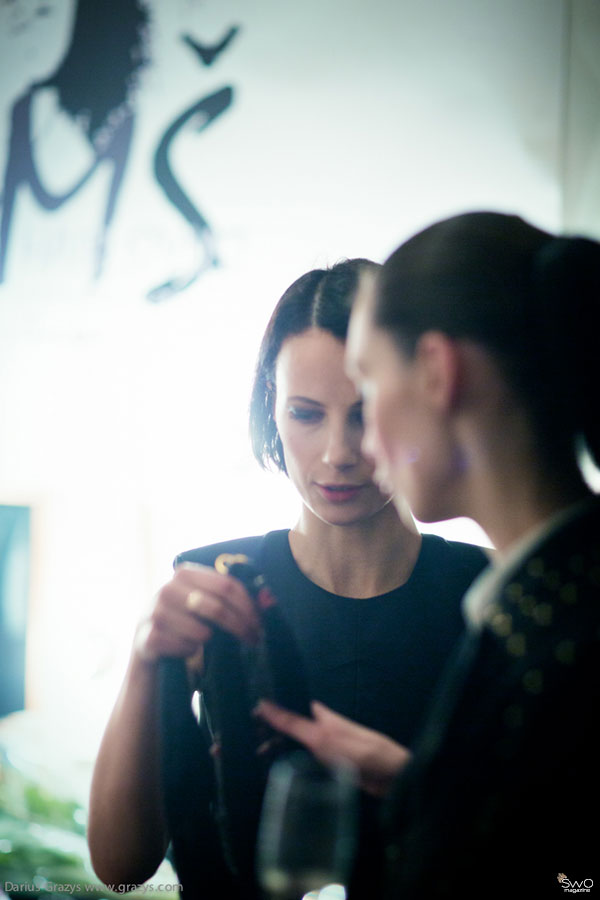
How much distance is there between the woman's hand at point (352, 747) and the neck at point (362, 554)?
0.34 m

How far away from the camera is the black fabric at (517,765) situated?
41 centimetres

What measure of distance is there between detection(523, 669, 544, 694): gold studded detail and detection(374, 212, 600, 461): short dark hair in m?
0.20

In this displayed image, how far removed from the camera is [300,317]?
98 cm

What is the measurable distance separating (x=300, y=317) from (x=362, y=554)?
1.29ft

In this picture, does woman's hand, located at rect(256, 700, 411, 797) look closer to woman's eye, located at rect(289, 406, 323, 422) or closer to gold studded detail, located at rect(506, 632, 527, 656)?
gold studded detail, located at rect(506, 632, 527, 656)

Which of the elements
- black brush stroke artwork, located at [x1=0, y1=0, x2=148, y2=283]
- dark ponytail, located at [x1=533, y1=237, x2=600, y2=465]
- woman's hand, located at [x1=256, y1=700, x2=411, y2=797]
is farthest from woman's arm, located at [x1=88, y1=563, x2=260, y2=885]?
black brush stroke artwork, located at [x1=0, y1=0, x2=148, y2=283]

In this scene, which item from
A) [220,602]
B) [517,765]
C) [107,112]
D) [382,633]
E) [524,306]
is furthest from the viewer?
[107,112]

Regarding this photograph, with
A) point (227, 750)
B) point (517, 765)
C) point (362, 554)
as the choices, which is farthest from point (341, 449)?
point (517, 765)

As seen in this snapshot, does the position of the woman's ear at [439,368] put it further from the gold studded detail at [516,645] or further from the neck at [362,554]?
the neck at [362,554]

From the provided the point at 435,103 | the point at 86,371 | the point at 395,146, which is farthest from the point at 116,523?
the point at 435,103

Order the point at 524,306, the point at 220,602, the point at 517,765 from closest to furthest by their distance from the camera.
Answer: the point at 517,765
the point at 524,306
the point at 220,602

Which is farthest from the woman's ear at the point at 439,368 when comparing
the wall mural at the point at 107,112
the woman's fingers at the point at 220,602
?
the wall mural at the point at 107,112

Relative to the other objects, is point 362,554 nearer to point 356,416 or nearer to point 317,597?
point 317,597

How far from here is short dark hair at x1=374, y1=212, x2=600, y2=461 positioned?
1.68ft
